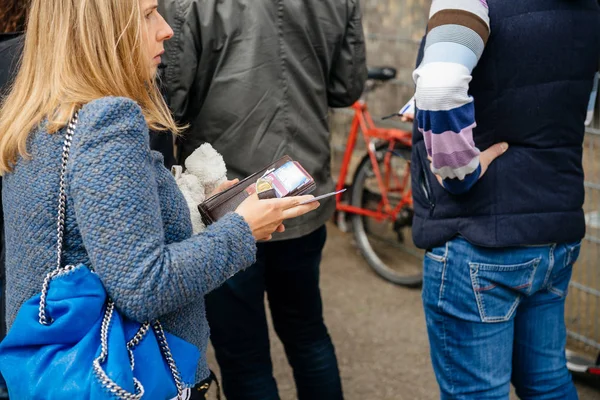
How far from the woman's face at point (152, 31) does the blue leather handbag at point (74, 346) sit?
26cm

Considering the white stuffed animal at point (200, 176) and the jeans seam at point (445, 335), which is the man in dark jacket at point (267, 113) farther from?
the jeans seam at point (445, 335)

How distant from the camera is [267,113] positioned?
261 cm

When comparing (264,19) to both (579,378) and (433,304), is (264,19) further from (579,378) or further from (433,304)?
(579,378)

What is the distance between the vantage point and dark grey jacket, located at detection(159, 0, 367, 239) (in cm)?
249

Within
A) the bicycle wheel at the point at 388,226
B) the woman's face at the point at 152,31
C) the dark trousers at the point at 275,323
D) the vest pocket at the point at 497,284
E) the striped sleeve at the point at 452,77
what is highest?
the woman's face at the point at 152,31

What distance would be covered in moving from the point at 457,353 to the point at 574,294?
1728 millimetres

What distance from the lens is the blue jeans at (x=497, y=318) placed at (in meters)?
2.23

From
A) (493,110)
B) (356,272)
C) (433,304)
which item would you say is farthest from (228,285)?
(356,272)

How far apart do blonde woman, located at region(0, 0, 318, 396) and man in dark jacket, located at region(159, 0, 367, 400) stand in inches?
25.7

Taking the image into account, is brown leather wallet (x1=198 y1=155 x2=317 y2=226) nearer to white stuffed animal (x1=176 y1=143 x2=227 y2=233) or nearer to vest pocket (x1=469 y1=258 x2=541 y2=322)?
white stuffed animal (x1=176 y1=143 x2=227 y2=233)

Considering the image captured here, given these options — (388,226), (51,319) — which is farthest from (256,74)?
(388,226)

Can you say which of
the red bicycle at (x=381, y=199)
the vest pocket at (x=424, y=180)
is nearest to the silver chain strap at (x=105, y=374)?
the vest pocket at (x=424, y=180)

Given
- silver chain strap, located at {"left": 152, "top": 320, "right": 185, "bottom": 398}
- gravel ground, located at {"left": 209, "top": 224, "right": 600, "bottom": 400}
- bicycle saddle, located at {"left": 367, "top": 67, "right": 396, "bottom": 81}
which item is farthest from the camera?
bicycle saddle, located at {"left": 367, "top": 67, "right": 396, "bottom": 81}

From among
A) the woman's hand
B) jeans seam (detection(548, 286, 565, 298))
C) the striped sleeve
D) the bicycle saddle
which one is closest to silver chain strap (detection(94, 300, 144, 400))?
the woman's hand
